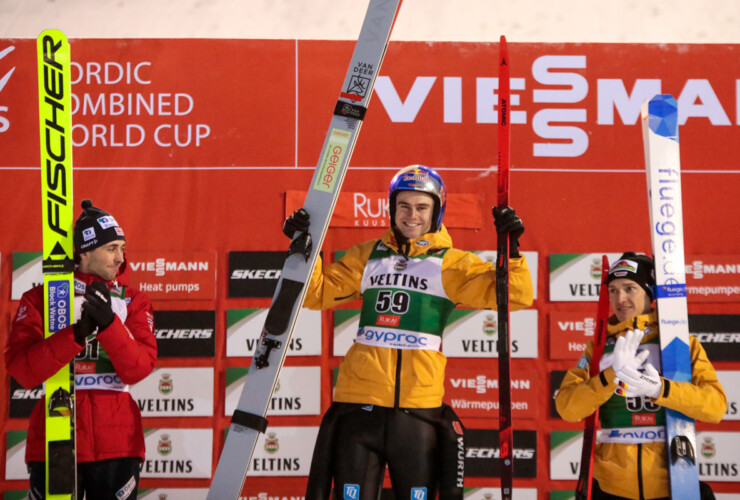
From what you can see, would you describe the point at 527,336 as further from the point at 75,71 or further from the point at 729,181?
the point at 75,71

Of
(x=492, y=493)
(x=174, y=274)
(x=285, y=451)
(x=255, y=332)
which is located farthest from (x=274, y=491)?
(x=174, y=274)

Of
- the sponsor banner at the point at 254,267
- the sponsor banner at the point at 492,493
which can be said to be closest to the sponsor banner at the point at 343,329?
the sponsor banner at the point at 254,267

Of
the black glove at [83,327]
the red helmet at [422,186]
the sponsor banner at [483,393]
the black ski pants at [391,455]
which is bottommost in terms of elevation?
the black ski pants at [391,455]

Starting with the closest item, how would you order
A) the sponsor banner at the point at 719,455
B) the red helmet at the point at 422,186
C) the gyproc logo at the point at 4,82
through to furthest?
the red helmet at the point at 422,186, the sponsor banner at the point at 719,455, the gyproc logo at the point at 4,82

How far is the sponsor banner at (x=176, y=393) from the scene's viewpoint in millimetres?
4289

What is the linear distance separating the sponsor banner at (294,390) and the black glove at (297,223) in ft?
4.78

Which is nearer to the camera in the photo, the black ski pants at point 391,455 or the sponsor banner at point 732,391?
the black ski pants at point 391,455

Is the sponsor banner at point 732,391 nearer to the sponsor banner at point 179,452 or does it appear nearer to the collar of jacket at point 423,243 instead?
the collar of jacket at point 423,243

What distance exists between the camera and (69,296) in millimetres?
3096

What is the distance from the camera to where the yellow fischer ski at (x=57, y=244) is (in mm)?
2926

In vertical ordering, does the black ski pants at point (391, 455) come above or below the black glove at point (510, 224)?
below

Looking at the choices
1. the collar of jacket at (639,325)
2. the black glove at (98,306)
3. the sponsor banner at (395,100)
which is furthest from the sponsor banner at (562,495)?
the black glove at (98,306)

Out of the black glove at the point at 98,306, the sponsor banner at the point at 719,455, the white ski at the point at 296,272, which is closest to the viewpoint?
the black glove at the point at 98,306

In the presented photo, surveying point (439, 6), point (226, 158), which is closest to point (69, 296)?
point (226, 158)
